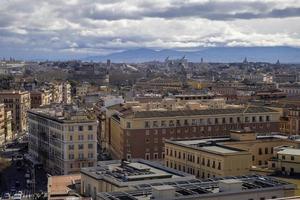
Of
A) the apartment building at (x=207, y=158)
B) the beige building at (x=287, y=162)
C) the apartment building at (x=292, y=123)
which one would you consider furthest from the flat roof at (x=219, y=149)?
the apartment building at (x=292, y=123)

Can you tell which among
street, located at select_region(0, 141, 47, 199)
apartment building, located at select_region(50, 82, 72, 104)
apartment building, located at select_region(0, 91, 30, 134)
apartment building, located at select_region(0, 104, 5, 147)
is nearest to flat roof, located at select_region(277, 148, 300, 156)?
street, located at select_region(0, 141, 47, 199)

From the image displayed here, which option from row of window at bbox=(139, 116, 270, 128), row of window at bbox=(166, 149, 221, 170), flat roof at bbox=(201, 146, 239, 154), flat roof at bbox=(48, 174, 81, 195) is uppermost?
flat roof at bbox=(201, 146, 239, 154)

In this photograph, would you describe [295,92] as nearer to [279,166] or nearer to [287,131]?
[287,131]

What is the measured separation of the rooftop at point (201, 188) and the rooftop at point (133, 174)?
5.92ft

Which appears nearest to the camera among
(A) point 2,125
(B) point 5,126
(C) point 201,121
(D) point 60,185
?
(D) point 60,185

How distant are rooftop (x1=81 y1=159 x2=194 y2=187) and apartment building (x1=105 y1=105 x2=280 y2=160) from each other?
93.8ft

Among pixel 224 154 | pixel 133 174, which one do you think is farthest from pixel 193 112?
pixel 133 174

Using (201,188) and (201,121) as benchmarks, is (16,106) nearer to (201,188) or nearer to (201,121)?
(201,121)

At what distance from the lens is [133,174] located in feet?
144

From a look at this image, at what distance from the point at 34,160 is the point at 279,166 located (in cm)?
4625

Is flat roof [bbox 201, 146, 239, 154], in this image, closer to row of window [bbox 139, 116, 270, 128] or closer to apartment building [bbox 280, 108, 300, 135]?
row of window [bbox 139, 116, 270, 128]

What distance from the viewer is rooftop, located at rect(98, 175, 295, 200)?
36312 mm

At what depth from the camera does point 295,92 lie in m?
171

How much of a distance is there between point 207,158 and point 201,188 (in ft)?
50.5
